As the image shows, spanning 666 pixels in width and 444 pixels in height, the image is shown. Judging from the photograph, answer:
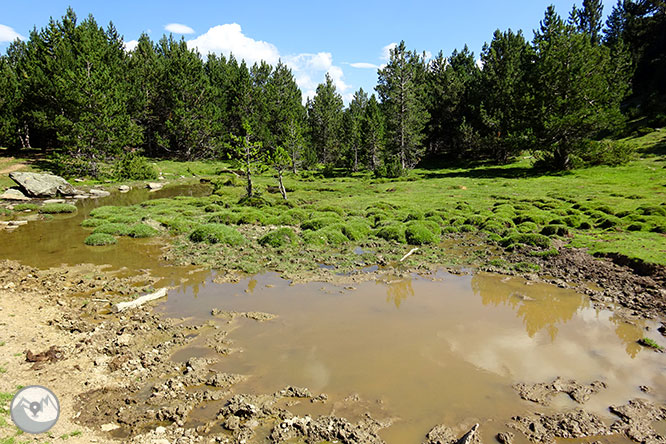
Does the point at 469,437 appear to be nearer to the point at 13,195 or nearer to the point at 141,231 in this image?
the point at 141,231

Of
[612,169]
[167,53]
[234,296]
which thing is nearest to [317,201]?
[234,296]

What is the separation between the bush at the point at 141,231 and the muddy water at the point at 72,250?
0.71 metres

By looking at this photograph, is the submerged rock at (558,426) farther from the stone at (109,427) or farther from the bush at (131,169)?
the bush at (131,169)

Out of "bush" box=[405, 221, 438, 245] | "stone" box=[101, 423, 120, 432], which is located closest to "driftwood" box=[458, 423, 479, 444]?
"stone" box=[101, 423, 120, 432]

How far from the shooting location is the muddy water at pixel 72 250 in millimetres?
18828

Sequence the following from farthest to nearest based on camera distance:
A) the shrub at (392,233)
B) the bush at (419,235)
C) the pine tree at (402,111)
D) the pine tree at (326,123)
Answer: the pine tree at (326,123)
the pine tree at (402,111)
the shrub at (392,233)
the bush at (419,235)

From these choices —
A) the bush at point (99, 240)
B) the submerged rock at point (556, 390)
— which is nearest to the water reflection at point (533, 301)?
the submerged rock at point (556, 390)

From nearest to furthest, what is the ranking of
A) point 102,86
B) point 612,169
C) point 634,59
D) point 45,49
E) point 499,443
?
point 499,443, point 612,169, point 102,86, point 45,49, point 634,59

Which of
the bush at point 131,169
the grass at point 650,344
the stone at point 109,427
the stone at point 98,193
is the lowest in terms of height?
the grass at point 650,344

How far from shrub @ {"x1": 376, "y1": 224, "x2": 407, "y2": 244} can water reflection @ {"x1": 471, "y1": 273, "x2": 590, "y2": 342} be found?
6767 mm

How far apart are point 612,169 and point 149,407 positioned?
56560 millimetres

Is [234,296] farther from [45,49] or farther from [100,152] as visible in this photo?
[45,49]

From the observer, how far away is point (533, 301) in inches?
579

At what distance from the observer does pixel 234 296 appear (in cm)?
1523
